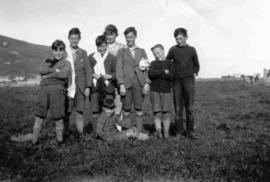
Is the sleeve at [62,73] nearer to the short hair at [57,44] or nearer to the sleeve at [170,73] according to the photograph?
the short hair at [57,44]

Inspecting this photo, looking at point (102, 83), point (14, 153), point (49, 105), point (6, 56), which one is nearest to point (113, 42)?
point (102, 83)

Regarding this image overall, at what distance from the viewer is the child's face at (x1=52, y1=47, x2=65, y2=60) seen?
295 inches

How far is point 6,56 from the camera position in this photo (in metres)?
121

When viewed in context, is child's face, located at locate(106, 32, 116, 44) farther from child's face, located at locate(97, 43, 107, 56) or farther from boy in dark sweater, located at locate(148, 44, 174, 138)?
boy in dark sweater, located at locate(148, 44, 174, 138)

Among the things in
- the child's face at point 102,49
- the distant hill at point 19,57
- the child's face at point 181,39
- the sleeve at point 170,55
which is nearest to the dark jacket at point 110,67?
the child's face at point 102,49

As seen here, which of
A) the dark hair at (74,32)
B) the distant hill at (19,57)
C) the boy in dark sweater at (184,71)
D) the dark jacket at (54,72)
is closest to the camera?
the dark jacket at (54,72)

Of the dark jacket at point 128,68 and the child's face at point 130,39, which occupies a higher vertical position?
the child's face at point 130,39

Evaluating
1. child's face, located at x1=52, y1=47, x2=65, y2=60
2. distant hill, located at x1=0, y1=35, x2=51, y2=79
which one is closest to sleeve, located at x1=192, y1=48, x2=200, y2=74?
child's face, located at x1=52, y1=47, x2=65, y2=60

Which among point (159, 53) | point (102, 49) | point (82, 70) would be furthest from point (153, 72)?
point (82, 70)

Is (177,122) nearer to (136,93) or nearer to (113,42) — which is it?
(136,93)

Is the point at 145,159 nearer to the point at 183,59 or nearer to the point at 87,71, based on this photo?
the point at 87,71

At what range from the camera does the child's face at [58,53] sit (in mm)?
7488

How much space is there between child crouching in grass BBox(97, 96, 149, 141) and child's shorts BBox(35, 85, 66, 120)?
3.71ft

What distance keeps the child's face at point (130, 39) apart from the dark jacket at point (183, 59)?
113cm
